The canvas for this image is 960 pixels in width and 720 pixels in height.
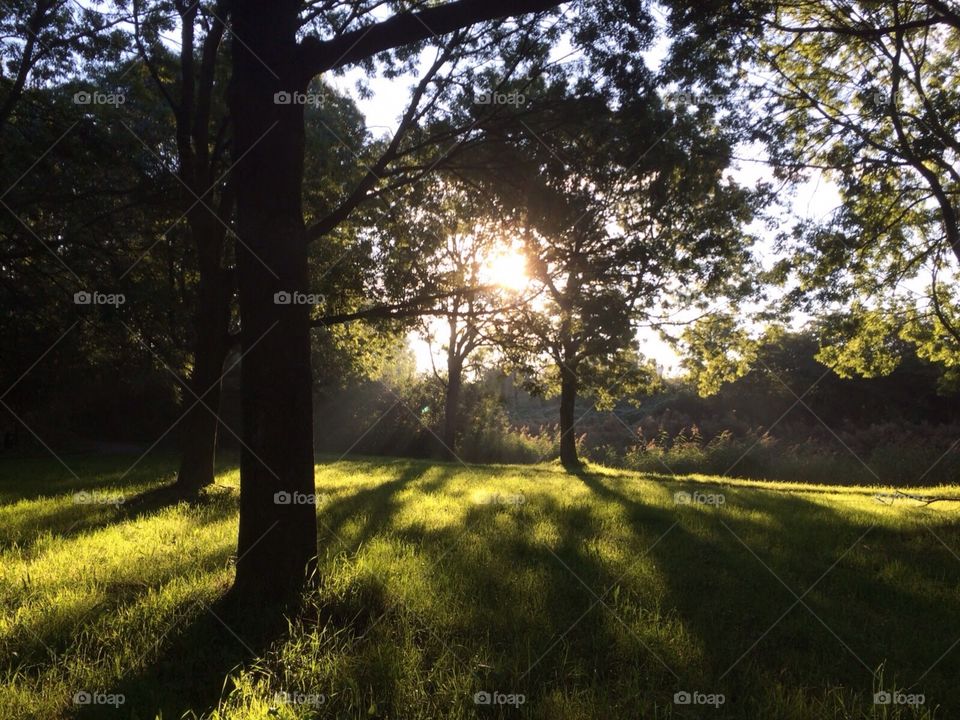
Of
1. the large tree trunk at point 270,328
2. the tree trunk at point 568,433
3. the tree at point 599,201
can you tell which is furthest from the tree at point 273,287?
the tree trunk at point 568,433

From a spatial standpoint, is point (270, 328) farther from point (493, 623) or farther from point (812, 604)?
point (812, 604)

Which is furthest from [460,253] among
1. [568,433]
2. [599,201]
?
[568,433]

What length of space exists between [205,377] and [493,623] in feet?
25.2

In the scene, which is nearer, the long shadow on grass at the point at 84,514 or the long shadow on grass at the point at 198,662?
the long shadow on grass at the point at 198,662

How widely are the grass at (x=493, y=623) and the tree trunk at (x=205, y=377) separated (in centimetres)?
288

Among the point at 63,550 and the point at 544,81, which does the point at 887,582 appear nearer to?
the point at 544,81

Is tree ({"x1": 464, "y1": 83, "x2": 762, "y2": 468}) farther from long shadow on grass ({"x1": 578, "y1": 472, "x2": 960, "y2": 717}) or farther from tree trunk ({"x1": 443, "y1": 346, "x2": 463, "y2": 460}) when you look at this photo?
tree trunk ({"x1": 443, "y1": 346, "x2": 463, "y2": 460})

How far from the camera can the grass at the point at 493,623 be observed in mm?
2889

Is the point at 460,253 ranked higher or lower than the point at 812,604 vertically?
Result: higher

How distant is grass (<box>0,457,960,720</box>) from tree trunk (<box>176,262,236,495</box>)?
2.88 m

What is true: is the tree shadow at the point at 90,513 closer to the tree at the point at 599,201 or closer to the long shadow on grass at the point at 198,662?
the long shadow on grass at the point at 198,662

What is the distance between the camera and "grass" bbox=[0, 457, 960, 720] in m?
2.89

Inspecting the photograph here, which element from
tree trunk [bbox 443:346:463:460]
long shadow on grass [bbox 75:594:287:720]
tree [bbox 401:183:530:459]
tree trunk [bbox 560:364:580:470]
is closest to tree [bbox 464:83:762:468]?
tree [bbox 401:183:530:459]

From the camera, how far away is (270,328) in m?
4.21
